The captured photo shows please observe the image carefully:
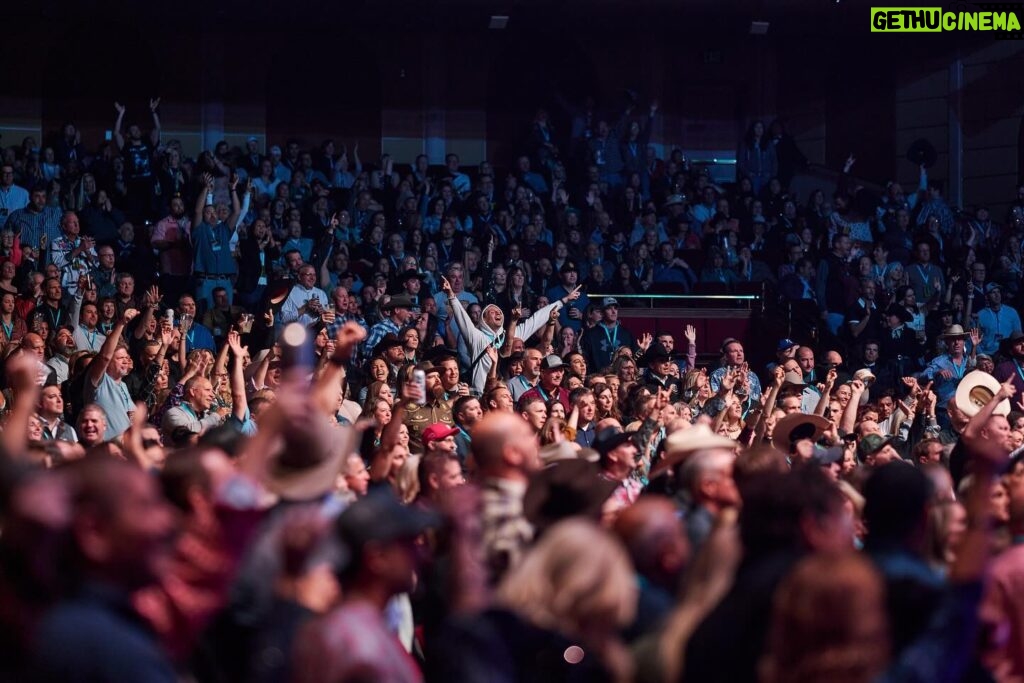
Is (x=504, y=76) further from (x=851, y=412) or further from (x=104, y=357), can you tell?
(x=104, y=357)

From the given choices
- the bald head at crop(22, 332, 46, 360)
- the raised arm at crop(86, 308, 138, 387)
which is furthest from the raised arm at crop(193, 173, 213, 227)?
the raised arm at crop(86, 308, 138, 387)

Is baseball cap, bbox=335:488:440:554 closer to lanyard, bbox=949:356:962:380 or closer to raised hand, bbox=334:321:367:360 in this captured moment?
raised hand, bbox=334:321:367:360

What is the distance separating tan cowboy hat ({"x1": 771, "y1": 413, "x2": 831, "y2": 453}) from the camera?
8.04 m

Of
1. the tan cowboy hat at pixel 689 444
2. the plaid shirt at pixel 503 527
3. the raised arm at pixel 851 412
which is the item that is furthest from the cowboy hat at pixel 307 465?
the raised arm at pixel 851 412

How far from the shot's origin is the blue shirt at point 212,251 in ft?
48.2

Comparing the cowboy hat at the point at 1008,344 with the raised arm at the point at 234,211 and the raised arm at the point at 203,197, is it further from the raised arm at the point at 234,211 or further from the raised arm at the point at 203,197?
the raised arm at the point at 203,197

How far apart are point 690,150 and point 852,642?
842 inches

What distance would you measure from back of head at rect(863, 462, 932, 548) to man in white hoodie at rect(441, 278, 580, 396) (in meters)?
7.82

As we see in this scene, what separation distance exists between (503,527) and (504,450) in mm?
266

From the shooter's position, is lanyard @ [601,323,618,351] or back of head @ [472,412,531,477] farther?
lanyard @ [601,323,618,351]

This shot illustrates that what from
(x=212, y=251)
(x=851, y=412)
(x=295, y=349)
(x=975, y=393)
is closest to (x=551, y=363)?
(x=851, y=412)

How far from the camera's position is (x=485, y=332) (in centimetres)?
1270

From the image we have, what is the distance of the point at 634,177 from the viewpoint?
18.9 m

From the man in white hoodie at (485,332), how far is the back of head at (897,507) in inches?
308
